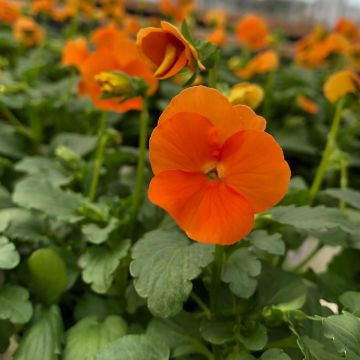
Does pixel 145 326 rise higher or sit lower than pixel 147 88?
lower

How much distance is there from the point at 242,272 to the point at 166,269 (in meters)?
0.11

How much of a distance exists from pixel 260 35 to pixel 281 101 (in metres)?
0.43

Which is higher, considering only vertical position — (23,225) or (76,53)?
(76,53)

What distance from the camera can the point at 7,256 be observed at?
726 mm

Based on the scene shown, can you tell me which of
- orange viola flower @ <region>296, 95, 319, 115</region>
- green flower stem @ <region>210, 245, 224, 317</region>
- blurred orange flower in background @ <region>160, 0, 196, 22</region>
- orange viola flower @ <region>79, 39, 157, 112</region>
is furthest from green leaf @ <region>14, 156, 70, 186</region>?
blurred orange flower in background @ <region>160, 0, 196, 22</region>

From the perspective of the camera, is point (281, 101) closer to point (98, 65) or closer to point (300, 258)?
point (300, 258)

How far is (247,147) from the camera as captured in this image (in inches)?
22.6

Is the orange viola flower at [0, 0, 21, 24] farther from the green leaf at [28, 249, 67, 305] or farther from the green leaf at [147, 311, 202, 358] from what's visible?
the green leaf at [147, 311, 202, 358]

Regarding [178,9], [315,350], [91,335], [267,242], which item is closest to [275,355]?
[315,350]

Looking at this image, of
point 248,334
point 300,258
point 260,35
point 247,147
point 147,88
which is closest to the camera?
point 247,147

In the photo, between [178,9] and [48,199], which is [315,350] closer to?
[48,199]

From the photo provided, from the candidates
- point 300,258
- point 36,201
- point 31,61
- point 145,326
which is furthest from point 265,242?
point 31,61

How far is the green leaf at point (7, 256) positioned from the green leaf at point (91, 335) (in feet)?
0.44

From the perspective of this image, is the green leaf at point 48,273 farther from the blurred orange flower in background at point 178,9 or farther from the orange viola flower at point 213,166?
the blurred orange flower in background at point 178,9
